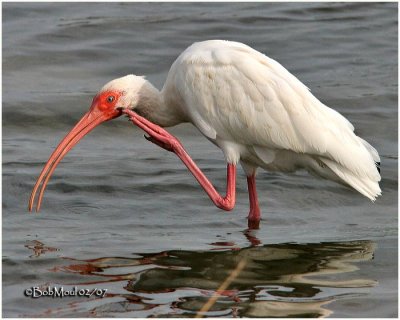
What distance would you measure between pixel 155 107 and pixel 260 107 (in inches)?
43.0

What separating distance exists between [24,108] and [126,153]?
242cm

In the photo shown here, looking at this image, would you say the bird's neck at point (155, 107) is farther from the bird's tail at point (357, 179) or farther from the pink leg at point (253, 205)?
the bird's tail at point (357, 179)

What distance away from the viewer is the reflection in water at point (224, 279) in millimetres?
8664

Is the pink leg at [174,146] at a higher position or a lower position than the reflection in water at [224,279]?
higher

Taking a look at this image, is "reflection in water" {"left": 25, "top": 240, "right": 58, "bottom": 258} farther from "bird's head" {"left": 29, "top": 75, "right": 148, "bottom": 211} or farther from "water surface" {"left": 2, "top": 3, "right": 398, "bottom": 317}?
"bird's head" {"left": 29, "top": 75, "right": 148, "bottom": 211}

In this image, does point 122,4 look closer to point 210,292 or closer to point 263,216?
point 263,216

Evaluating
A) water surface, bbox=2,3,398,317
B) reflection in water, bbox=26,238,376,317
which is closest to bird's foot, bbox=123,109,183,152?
water surface, bbox=2,3,398,317

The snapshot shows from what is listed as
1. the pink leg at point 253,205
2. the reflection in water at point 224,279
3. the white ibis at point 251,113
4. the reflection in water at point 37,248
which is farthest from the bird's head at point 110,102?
the reflection in water at point 224,279

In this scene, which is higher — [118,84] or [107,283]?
[118,84]

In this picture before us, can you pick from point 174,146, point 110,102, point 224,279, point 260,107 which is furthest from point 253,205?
point 224,279

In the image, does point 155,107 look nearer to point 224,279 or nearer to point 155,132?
point 155,132

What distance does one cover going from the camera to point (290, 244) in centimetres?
1062

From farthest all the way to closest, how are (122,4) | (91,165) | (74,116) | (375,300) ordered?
(122,4) → (74,116) → (91,165) → (375,300)

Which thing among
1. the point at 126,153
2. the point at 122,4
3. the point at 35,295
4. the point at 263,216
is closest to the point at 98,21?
the point at 122,4
